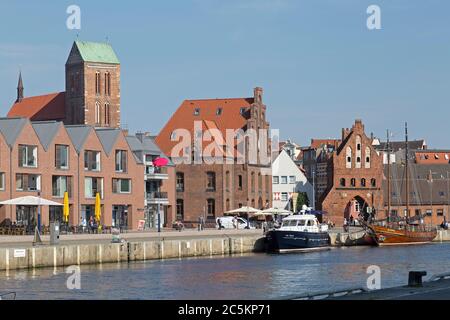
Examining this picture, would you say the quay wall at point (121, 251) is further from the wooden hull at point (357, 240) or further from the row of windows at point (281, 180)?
the row of windows at point (281, 180)

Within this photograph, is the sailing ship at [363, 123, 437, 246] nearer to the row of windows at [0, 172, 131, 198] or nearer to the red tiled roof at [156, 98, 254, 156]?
the row of windows at [0, 172, 131, 198]

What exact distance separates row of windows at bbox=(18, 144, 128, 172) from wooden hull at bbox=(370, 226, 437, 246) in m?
25.9

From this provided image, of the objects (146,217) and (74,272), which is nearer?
(74,272)

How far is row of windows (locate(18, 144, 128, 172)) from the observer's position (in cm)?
9138

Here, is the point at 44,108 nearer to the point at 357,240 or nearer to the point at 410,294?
the point at 357,240

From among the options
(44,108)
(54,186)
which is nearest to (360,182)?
(44,108)

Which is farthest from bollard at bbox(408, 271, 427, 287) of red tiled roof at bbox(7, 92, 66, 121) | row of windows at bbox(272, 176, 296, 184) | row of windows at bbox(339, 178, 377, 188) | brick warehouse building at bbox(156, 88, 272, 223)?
red tiled roof at bbox(7, 92, 66, 121)

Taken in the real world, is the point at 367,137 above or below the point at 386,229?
above

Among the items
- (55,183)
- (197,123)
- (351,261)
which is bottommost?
(351,261)
